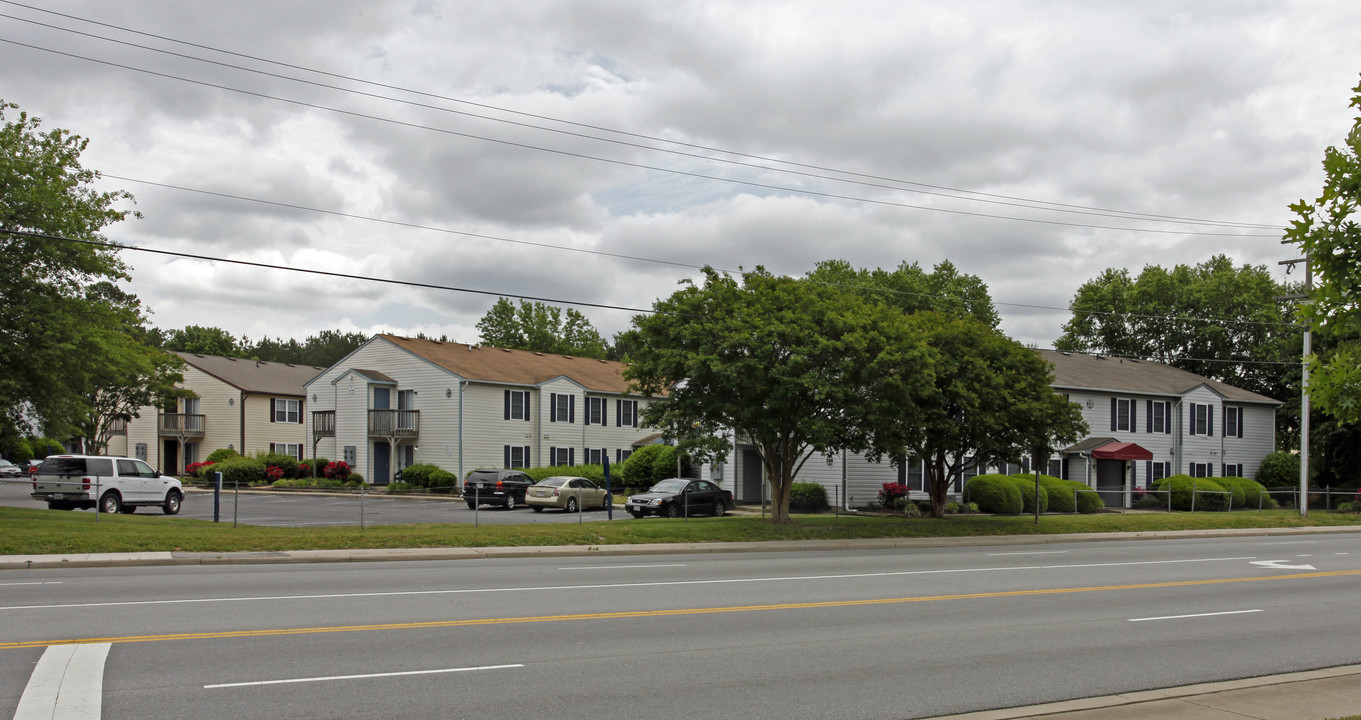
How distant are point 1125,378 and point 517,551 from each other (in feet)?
126

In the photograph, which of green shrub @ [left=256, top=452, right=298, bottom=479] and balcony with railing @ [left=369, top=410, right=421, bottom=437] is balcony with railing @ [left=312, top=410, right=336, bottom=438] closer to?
green shrub @ [left=256, top=452, right=298, bottom=479]

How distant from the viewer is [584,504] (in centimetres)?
3656

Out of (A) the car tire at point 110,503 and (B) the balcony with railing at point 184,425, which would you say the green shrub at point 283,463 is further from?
(A) the car tire at point 110,503

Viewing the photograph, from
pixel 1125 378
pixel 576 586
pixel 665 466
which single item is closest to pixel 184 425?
pixel 665 466

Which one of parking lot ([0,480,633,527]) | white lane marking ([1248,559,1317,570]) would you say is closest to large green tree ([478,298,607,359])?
parking lot ([0,480,633,527])

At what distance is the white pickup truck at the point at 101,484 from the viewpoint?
3022cm

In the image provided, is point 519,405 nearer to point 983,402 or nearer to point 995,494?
point 995,494

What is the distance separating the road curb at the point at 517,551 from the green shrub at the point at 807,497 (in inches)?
423

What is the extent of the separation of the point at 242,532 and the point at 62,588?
28.8 ft

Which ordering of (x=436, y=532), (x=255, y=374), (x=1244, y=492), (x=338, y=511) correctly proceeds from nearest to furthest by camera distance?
(x=436, y=532) < (x=338, y=511) < (x=1244, y=492) < (x=255, y=374)

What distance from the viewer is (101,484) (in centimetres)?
3052

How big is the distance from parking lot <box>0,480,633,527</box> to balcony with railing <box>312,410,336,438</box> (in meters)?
8.23

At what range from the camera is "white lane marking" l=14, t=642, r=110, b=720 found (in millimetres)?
7273

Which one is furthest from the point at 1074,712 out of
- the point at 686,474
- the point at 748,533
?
the point at 686,474
